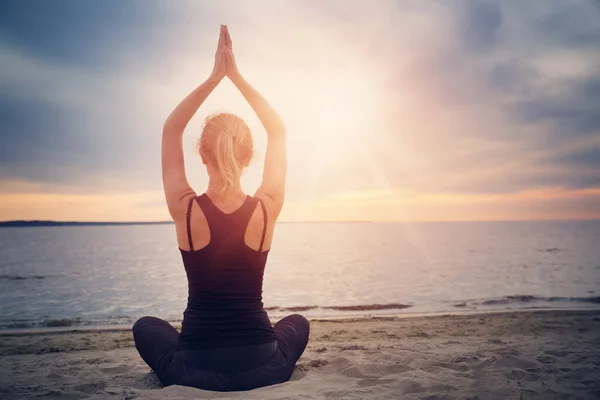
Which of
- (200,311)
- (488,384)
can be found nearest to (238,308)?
(200,311)

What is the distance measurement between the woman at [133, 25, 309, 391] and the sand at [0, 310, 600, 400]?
0.68 feet

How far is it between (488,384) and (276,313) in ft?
30.3

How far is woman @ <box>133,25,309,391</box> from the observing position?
10.3 feet

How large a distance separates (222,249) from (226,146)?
72 cm

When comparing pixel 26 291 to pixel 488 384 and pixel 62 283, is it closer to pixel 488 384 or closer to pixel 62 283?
pixel 62 283

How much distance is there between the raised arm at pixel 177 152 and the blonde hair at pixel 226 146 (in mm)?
171

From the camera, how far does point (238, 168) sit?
3.21 metres

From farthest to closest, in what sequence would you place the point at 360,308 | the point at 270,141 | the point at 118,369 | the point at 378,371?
the point at 360,308 < the point at 118,369 < the point at 378,371 < the point at 270,141

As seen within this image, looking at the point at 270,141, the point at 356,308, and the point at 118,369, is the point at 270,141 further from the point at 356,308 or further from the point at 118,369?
the point at 356,308

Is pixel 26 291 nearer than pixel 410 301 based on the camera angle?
No

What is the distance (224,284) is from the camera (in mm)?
3164

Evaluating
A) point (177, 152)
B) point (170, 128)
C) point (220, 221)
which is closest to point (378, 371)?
point (220, 221)

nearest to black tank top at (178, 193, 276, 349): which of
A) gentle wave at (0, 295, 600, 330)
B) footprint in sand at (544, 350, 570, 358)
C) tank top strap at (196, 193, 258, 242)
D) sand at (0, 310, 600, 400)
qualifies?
tank top strap at (196, 193, 258, 242)

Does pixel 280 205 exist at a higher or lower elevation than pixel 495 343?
higher
